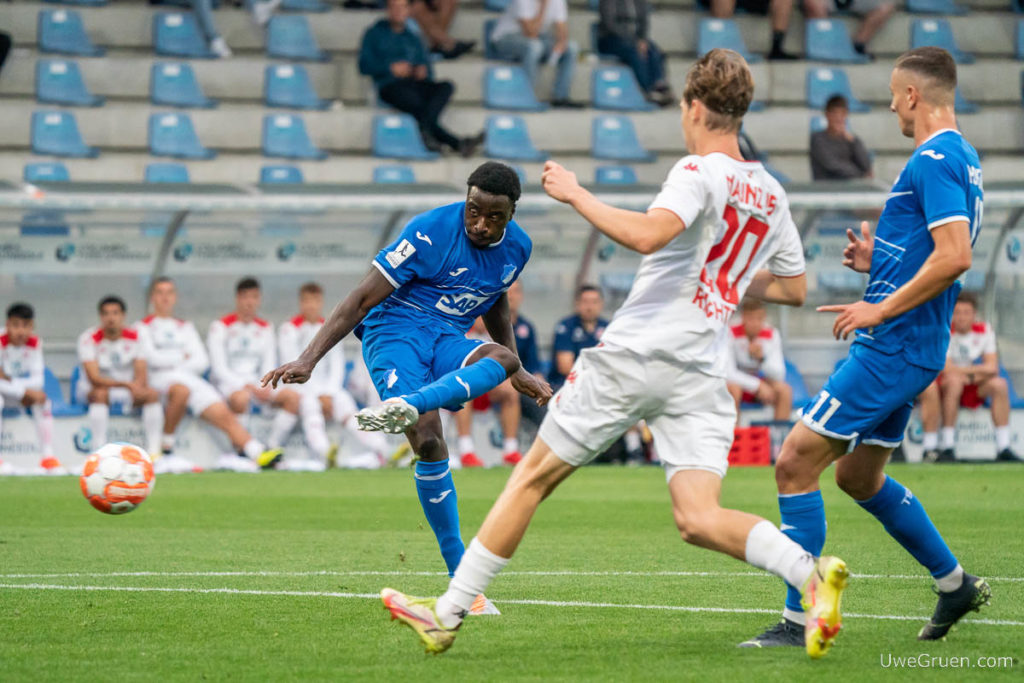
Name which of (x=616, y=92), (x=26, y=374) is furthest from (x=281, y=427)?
(x=616, y=92)

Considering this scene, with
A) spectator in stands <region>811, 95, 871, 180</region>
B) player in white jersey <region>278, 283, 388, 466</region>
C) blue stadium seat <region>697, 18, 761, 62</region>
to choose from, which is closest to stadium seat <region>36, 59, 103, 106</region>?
player in white jersey <region>278, 283, 388, 466</region>

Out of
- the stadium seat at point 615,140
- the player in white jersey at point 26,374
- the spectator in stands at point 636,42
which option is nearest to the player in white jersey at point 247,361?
the player in white jersey at point 26,374

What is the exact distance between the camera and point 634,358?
475 cm

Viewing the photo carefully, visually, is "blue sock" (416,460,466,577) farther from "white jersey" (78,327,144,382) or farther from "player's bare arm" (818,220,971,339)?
"white jersey" (78,327,144,382)

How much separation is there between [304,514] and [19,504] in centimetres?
232

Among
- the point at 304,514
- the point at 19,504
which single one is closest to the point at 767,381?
the point at 304,514

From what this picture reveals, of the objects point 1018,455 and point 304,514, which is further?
point 1018,455

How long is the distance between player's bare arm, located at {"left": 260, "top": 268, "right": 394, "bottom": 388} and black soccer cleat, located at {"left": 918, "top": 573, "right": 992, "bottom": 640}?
2.72m

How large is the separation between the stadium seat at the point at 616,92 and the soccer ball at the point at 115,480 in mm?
14443

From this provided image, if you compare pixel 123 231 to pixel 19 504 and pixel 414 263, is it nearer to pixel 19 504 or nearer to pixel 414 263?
pixel 19 504

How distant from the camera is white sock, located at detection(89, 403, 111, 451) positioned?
49.9 ft

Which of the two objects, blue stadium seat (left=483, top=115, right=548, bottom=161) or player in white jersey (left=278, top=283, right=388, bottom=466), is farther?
blue stadium seat (left=483, top=115, right=548, bottom=161)

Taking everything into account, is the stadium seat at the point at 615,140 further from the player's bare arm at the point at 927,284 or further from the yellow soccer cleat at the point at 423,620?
the yellow soccer cleat at the point at 423,620

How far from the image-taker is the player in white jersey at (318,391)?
615 inches
